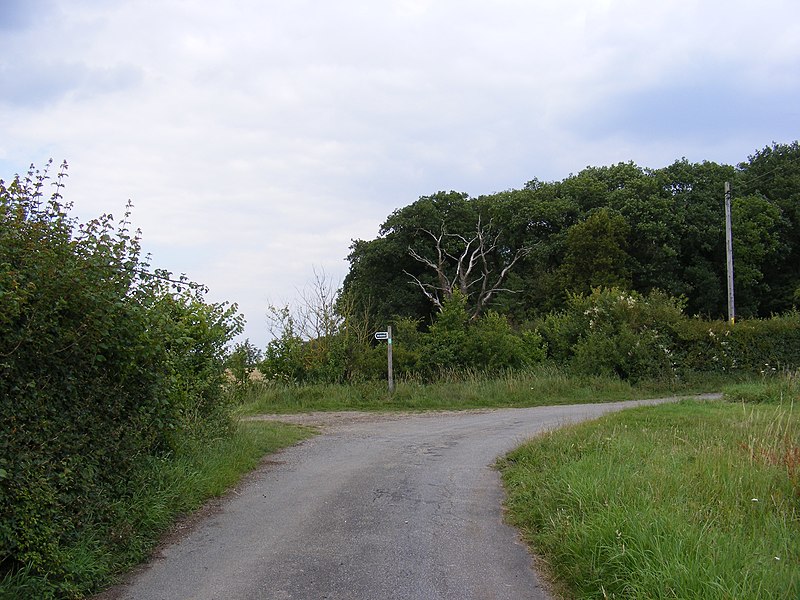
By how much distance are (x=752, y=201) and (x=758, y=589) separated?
4502 centimetres

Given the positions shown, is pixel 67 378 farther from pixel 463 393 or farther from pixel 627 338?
pixel 627 338

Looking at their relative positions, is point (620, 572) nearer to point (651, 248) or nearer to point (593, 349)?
point (593, 349)

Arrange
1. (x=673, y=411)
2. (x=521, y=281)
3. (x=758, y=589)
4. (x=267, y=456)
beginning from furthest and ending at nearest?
(x=521, y=281)
(x=673, y=411)
(x=267, y=456)
(x=758, y=589)

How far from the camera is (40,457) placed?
510cm

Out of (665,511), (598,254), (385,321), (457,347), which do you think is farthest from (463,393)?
(385,321)

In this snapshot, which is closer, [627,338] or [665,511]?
[665,511]

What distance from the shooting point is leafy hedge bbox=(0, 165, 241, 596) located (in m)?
4.88

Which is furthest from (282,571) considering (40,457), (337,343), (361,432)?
(337,343)

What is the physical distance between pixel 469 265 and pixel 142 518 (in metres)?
→ 41.0

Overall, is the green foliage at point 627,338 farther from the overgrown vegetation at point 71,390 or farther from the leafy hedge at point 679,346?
the overgrown vegetation at point 71,390

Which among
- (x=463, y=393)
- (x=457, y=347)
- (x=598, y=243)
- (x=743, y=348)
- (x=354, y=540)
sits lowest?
(x=354, y=540)

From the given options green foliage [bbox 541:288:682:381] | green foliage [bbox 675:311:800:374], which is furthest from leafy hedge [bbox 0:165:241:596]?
green foliage [bbox 675:311:800:374]

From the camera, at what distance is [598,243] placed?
135ft

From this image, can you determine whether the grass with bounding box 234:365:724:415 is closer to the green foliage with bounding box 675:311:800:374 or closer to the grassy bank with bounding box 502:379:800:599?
the green foliage with bounding box 675:311:800:374
